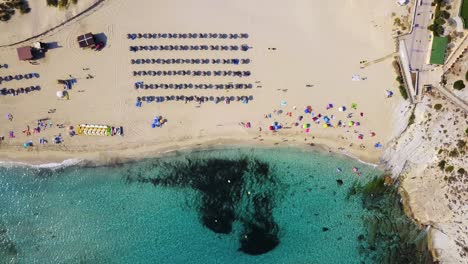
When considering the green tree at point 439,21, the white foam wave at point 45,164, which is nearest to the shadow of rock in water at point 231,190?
the white foam wave at point 45,164

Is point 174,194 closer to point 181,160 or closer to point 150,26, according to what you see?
point 181,160

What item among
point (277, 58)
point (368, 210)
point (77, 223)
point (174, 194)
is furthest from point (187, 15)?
point (368, 210)

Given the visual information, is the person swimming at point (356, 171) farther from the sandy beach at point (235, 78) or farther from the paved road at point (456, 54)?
the paved road at point (456, 54)

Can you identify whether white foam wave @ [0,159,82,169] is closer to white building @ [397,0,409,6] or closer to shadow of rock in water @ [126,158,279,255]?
shadow of rock in water @ [126,158,279,255]

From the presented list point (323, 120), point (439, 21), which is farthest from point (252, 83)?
point (439, 21)

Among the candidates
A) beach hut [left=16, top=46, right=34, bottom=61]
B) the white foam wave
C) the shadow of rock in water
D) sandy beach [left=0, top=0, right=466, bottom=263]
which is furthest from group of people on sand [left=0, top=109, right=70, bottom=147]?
the shadow of rock in water

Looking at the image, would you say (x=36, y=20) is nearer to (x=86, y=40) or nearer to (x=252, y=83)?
(x=86, y=40)

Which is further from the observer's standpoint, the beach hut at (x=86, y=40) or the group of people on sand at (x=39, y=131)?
the group of people on sand at (x=39, y=131)

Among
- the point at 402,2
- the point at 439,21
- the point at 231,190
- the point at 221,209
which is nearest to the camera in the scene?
the point at 439,21
